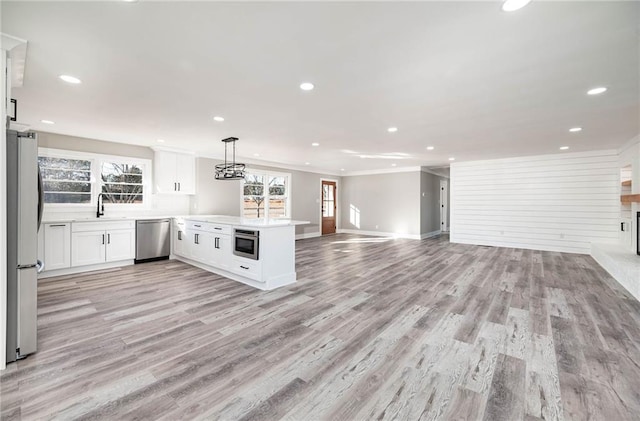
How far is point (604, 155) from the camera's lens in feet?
20.7

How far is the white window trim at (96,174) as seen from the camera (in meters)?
4.93

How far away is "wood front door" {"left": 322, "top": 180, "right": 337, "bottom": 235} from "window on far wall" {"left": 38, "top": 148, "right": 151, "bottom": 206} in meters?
5.95

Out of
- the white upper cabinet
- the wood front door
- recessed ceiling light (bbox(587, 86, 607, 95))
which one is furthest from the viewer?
the wood front door

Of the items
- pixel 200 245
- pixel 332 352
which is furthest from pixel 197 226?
pixel 332 352

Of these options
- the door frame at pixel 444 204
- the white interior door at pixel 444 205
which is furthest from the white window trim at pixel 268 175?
the white interior door at pixel 444 205

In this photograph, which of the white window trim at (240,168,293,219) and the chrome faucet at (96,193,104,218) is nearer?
the chrome faucet at (96,193,104,218)

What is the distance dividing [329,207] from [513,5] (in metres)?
9.13

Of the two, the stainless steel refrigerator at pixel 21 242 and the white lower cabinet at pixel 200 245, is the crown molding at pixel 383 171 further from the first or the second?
the stainless steel refrigerator at pixel 21 242

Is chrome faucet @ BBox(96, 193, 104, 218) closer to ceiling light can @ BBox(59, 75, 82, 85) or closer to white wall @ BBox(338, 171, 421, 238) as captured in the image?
ceiling light can @ BBox(59, 75, 82, 85)

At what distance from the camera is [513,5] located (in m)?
1.67

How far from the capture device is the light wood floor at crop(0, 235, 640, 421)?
169 centimetres

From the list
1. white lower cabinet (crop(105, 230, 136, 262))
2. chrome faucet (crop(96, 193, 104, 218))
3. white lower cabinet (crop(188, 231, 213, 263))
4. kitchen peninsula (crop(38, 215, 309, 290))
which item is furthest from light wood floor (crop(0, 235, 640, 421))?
chrome faucet (crop(96, 193, 104, 218))

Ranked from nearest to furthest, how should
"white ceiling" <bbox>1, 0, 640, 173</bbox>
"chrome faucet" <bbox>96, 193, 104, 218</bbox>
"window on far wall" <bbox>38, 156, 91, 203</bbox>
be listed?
"white ceiling" <bbox>1, 0, 640, 173</bbox> < "window on far wall" <bbox>38, 156, 91, 203</bbox> < "chrome faucet" <bbox>96, 193, 104, 218</bbox>

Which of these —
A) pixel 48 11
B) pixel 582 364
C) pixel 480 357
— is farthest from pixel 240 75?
pixel 582 364
